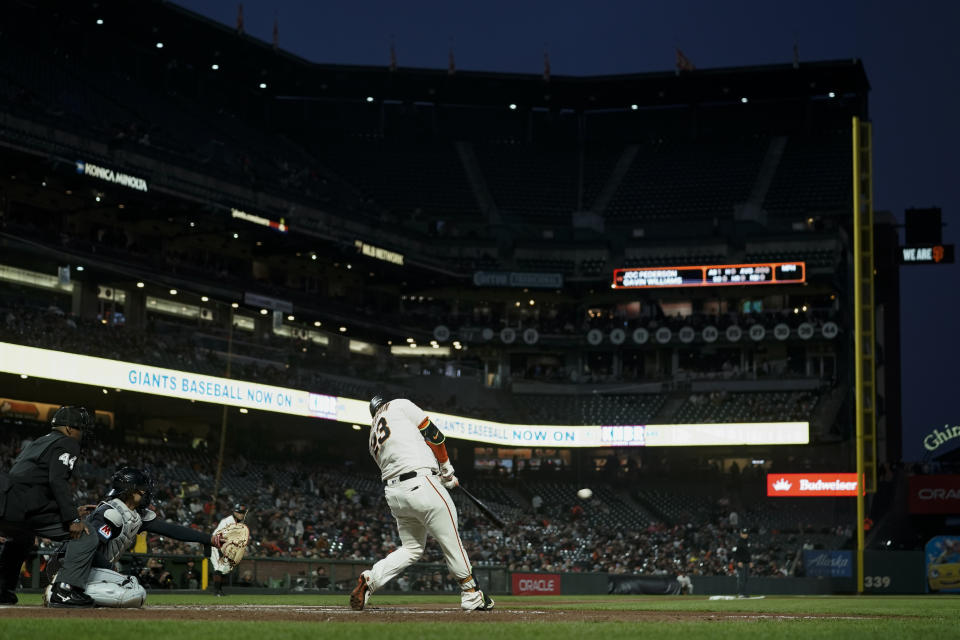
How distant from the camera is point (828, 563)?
40.6 meters

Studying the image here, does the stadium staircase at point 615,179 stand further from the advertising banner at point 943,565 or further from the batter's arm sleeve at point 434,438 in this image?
the batter's arm sleeve at point 434,438

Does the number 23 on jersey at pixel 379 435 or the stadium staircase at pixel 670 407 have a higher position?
the stadium staircase at pixel 670 407

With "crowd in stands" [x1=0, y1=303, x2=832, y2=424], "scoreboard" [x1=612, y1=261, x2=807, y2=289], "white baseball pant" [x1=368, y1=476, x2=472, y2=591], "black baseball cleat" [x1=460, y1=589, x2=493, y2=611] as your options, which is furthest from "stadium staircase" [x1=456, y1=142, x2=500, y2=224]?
"black baseball cleat" [x1=460, y1=589, x2=493, y2=611]

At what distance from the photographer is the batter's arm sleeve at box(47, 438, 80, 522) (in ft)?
32.3

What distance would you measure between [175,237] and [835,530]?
3271cm

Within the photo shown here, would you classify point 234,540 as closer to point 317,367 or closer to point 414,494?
point 414,494

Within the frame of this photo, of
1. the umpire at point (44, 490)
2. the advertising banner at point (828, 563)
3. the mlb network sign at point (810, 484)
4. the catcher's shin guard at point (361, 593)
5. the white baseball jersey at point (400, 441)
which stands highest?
the mlb network sign at point (810, 484)

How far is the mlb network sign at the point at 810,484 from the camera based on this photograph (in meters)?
50.0

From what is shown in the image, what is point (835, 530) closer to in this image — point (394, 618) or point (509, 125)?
point (509, 125)

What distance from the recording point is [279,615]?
9.73m

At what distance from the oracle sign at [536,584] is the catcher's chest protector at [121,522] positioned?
25.2 m

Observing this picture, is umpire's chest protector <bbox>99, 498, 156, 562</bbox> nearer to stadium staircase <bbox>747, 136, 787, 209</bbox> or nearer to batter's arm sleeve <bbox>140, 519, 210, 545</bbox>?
batter's arm sleeve <bbox>140, 519, 210, 545</bbox>

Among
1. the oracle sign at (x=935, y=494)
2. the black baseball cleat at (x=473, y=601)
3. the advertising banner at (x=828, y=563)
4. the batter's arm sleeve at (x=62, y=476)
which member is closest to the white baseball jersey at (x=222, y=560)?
the batter's arm sleeve at (x=62, y=476)

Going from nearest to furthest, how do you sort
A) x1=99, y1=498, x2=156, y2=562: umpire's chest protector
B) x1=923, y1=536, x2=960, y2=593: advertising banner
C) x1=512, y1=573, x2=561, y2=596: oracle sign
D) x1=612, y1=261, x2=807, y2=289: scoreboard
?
x1=99, y1=498, x2=156, y2=562: umpire's chest protector, x1=512, y1=573, x2=561, y2=596: oracle sign, x1=923, y1=536, x2=960, y2=593: advertising banner, x1=612, y1=261, x2=807, y2=289: scoreboard
